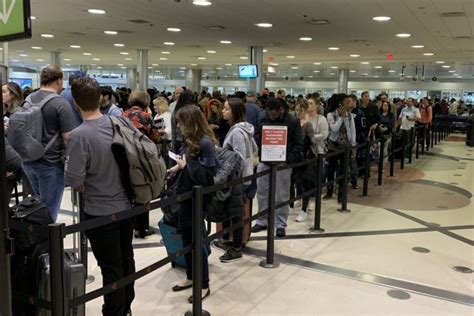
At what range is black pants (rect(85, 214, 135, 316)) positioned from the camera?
8.84 feet

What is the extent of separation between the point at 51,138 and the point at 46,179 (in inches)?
13.5

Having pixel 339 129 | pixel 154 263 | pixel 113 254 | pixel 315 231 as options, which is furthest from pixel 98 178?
pixel 339 129

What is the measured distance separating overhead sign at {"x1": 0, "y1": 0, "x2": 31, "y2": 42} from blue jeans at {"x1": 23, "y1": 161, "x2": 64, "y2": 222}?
2076mm

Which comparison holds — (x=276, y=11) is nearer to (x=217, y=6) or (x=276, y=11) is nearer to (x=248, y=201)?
(x=217, y=6)

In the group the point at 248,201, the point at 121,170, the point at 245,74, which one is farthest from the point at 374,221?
the point at 245,74

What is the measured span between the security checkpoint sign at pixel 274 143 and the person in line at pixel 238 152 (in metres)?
0.13

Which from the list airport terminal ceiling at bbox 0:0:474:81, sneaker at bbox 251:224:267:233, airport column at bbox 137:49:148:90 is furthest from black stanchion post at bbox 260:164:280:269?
airport column at bbox 137:49:148:90

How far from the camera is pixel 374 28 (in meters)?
11.0

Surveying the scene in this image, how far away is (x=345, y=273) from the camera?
4.30m

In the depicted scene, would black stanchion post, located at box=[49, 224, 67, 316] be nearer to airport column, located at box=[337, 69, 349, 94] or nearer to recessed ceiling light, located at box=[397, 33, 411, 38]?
recessed ceiling light, located at box=[397, 33, 411, 38]

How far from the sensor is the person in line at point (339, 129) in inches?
276

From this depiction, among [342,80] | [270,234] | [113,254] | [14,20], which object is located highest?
[342,80]

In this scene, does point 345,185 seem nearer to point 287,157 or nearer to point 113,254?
point 287,157

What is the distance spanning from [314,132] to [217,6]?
376 cm
